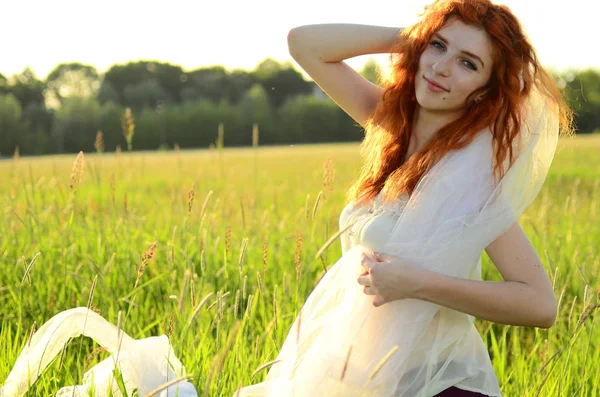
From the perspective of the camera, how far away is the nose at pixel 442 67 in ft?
7.14

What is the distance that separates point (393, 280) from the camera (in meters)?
1.91

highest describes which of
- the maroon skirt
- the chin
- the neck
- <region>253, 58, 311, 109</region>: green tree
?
the chin

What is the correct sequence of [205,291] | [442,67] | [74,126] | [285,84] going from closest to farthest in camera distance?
[442,67], [205,291], [74,126], [285,84]

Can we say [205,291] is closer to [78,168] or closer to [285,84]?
[78,168]

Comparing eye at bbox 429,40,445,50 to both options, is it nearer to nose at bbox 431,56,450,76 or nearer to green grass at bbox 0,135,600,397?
nose at bbox 431,56,450,76

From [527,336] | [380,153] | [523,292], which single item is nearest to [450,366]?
[523,292]

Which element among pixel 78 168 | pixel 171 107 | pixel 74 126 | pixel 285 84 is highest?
pixel 78 168

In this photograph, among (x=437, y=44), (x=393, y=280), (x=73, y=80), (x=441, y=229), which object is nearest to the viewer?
(x=393, y=280)

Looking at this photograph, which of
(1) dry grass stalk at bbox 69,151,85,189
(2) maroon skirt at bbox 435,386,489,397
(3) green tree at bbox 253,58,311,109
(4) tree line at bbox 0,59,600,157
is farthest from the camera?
(3) green tree at bbox 253,58,311,109

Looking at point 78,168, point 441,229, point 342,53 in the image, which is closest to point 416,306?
point 441,229

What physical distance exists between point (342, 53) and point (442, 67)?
0.52m

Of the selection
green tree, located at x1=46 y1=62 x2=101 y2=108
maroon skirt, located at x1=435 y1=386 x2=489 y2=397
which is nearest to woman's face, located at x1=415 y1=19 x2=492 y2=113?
maroon skirt, located at x1=435 y1=386 x2=489 y2=397

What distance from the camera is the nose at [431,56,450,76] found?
2176 millimetres

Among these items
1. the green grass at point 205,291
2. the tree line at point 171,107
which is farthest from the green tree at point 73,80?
the green grass at point 205,291
